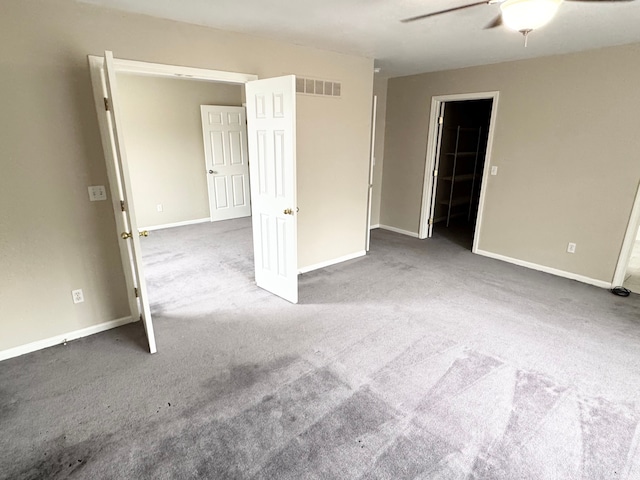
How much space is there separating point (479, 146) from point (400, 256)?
3607mm

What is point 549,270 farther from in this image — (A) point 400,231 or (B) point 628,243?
(A) point 400,231

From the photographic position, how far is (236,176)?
6676 millimetres

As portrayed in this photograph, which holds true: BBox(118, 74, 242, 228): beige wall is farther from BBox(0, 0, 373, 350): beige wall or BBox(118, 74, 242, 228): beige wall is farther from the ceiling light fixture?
the ceiling light fixture

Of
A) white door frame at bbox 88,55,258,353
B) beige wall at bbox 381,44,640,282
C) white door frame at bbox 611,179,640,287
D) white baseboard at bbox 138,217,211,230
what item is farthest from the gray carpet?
white baseboard at bbox 138,217,211,230

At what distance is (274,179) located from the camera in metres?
3.22

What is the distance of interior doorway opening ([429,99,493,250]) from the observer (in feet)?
19.5

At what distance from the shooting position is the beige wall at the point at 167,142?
17.9 ft

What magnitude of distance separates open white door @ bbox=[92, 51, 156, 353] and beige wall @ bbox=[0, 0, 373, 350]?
7 centimetres

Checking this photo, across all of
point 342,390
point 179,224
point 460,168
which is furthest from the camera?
point 460,168

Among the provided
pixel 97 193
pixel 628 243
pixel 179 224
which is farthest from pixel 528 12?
pixel 179 224

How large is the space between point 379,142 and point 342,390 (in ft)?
14.6

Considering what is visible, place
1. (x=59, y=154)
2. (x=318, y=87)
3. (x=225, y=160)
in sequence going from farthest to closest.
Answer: (x=225, y=160), (x=318, y=87), (x=59, y=154)

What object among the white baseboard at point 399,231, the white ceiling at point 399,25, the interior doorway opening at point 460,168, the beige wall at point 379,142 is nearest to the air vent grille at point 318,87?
the white ceiling at point 399,25

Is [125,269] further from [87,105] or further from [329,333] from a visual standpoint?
[329,333]
